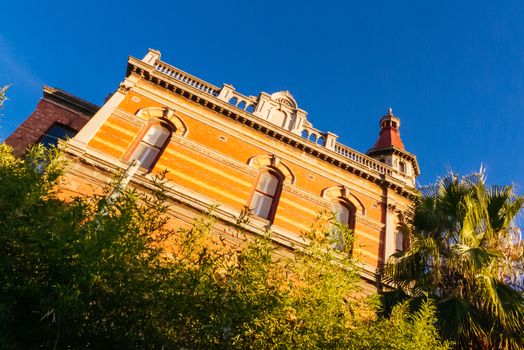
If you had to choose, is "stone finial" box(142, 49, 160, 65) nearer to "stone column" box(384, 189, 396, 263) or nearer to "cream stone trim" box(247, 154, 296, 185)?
"cream stone trim" box(247, 154, 296, 185)

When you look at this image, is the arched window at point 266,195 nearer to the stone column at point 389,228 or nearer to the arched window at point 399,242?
the stone column at point 389,228

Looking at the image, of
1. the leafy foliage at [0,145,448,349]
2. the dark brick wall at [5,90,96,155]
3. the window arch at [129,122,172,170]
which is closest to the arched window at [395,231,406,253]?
the window arch at [129,122,172,170]

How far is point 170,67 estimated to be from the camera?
15250 millimetres

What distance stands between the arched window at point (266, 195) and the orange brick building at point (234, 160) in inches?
1.5

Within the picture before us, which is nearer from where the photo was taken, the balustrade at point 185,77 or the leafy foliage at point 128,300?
the leafy foliage at point 128,300

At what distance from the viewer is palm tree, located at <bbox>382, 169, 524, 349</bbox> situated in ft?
22.5

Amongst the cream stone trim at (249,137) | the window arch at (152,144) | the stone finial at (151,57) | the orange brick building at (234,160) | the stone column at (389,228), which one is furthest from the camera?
the stone finial at (151,57)

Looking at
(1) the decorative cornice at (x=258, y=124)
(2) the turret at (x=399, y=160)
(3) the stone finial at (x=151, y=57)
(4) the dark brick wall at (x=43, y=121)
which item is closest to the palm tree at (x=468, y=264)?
(1) the decorative cornice at (x=258, y=124)

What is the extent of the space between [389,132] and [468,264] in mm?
17433

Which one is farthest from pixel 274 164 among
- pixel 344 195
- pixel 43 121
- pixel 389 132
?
pixel 389 132

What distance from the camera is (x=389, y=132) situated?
939 inches

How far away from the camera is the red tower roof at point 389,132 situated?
2219 cm

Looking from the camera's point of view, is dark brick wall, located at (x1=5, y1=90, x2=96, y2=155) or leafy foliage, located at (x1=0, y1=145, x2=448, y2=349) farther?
dark brick wall, located at (x1=5, y1=90, x2=96, y2=155)

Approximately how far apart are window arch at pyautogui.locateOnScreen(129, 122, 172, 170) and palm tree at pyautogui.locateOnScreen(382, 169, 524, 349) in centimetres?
834
